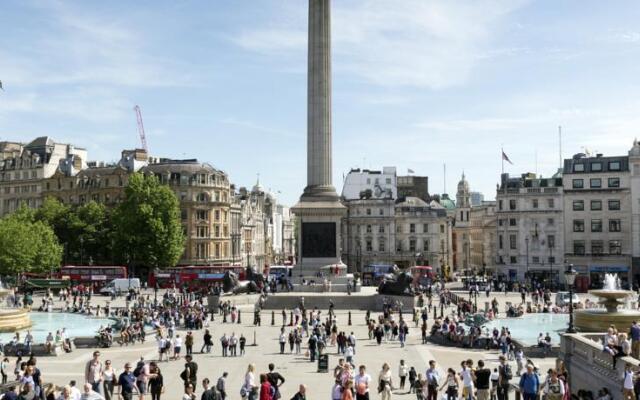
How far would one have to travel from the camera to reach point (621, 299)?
34656 millimetres

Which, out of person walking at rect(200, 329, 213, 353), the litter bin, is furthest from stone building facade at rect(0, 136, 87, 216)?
the litter bin

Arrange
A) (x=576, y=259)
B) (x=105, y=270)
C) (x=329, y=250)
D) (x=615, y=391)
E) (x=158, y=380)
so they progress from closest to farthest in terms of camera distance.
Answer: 1. (x=615, y=391)
2. (x=158, y=380)
3. (x=329, y=250)
4. (x=105, y=270)
5. (x=576, y=259)

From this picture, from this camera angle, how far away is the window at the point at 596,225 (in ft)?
290

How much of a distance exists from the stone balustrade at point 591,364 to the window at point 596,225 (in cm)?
6703

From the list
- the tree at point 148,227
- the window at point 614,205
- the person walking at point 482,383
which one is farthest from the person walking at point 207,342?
the window at point 614,205

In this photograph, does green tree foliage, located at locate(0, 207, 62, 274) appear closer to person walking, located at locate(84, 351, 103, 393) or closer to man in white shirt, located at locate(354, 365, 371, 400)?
person walking, located at locate(84, 351, 103, 393)

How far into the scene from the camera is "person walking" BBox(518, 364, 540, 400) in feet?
67.4

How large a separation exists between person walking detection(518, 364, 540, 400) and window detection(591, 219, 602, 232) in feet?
241

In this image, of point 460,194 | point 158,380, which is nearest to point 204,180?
point 460,194

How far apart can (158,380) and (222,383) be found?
2.29m

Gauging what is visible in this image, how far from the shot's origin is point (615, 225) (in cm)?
8775

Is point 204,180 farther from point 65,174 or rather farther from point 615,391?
point 615,391

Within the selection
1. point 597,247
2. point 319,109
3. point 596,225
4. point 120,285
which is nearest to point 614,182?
point 596,225

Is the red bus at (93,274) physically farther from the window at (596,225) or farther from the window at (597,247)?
the window at (596,225)
